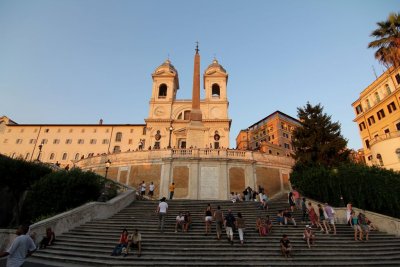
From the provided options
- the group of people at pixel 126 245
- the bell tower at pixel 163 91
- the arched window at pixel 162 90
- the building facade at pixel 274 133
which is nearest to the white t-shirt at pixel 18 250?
the group of people at pixel 126 245

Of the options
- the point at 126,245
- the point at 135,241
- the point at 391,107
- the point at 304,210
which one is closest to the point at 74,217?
the point at 126,245

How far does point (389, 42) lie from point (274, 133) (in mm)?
48826

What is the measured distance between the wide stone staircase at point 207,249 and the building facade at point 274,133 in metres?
48.4

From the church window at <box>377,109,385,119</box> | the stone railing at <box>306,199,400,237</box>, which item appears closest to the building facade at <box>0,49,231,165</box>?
the church window at <box>377,109,385,119</box>

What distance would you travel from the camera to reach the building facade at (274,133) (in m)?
63.3

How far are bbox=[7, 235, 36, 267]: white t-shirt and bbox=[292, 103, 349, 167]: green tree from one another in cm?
1991

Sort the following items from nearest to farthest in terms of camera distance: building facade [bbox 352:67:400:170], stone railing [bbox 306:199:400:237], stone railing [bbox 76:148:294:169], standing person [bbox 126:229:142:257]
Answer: standing person [bbox 126:229:142:257]
stone railing [bbox 306:199:400:237]
stone railing [bbox 76:148:294:169]
building facade [bbox 352:67:400:170]

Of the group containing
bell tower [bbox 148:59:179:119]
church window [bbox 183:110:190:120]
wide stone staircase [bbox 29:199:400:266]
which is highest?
bell tower [bbox 148:59:179:119]

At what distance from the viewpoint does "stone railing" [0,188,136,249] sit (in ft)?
37.0

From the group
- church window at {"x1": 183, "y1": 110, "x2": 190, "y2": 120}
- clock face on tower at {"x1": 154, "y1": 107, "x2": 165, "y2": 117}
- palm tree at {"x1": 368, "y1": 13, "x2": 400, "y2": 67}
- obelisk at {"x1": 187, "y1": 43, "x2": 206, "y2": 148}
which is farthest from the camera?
church window at {"x1": 183, "y1": 110, "x2": 190, "y2": 120}

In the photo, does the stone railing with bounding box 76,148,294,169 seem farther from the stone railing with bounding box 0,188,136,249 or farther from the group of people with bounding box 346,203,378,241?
the group of people with bounding box 346,203,378,241

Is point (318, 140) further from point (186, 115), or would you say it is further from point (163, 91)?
point (163, 91)

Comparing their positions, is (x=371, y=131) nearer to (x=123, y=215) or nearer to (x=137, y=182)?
(x=137, y=182)

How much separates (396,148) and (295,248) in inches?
960
